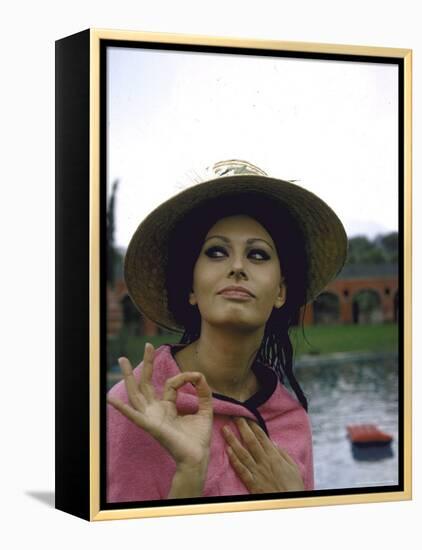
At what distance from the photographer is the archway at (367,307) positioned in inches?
380

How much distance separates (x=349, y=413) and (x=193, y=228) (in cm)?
119

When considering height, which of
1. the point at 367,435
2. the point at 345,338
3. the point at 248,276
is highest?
the point at 248,276

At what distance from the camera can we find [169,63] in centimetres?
912

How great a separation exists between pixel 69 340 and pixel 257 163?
1.18m

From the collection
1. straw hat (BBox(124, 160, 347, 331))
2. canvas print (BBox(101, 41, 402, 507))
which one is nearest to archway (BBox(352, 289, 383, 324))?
canvas print (BBox(101, 41, 402, 507))

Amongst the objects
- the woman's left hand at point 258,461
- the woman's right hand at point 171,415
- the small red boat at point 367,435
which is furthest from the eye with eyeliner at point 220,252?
the small red boat at point 367,435

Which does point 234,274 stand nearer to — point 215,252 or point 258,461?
point 215,252

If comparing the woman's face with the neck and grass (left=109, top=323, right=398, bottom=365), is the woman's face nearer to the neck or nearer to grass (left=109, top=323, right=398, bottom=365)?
the neck

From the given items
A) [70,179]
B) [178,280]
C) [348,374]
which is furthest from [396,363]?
[70,179]

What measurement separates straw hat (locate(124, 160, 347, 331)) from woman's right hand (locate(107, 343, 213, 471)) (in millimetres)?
249

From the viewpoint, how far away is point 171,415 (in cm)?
909

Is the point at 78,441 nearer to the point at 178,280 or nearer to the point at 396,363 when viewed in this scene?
the point at 178,280

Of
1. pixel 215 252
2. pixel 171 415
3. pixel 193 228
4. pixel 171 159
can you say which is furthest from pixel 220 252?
pixel 171 415

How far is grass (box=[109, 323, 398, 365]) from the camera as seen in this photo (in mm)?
9055
